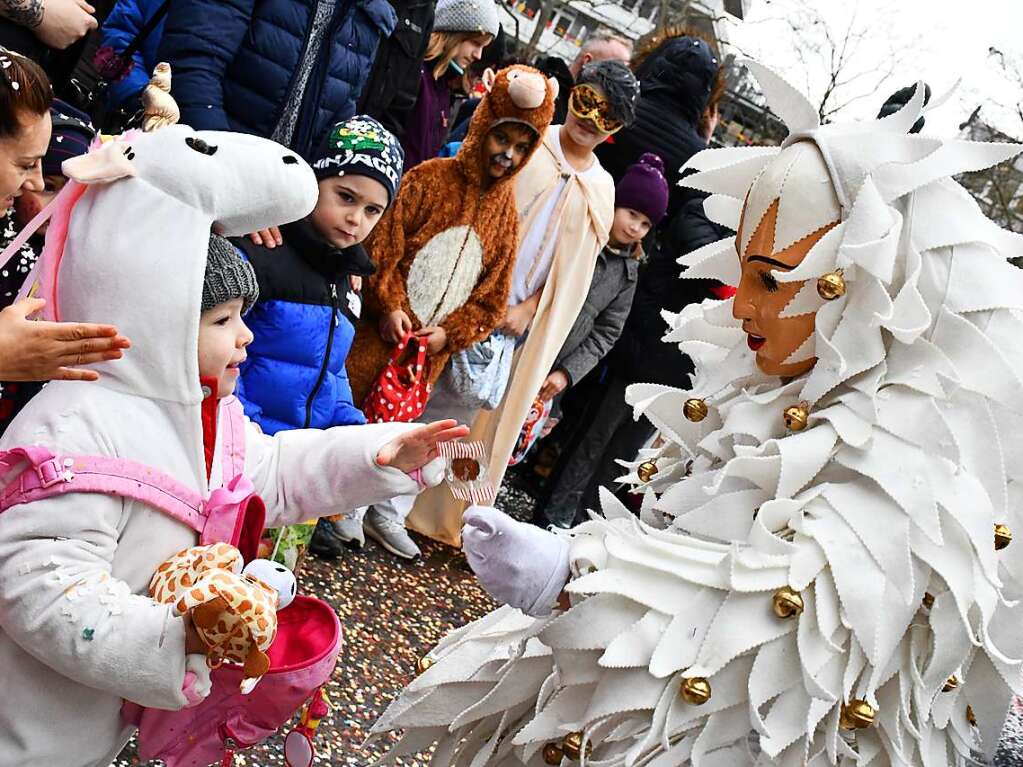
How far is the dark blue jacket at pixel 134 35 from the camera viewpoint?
320 cm

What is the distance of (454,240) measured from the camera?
388cm

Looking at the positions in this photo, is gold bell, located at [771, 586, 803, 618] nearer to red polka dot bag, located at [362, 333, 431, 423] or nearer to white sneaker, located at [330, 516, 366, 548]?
red polka dot bag, located at [362, 333, 431, 423]

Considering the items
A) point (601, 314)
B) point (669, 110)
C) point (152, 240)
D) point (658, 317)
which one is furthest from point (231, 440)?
point (669, 110)

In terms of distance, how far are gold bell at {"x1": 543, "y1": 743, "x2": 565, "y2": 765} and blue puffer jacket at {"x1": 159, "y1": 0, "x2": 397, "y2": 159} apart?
6.68 ft

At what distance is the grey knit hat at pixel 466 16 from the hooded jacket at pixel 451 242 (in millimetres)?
634

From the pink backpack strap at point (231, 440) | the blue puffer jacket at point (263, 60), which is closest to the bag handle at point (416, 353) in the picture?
the blue puffer jacket at point (263, 60)

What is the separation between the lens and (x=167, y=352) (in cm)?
173

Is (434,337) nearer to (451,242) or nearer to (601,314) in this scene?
(451,242)

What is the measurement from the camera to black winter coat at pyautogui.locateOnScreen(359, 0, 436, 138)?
390 cm

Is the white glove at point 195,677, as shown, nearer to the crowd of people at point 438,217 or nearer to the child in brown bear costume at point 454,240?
the crowd of people at point 438,217

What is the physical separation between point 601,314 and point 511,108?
1.28 meters

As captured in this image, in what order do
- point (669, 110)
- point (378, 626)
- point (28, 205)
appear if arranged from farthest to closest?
point (669, 110), point (378, 626), point (28, 205)

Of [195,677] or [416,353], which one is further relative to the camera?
[416,353]

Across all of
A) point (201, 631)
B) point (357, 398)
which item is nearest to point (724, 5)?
point (357, 398)
